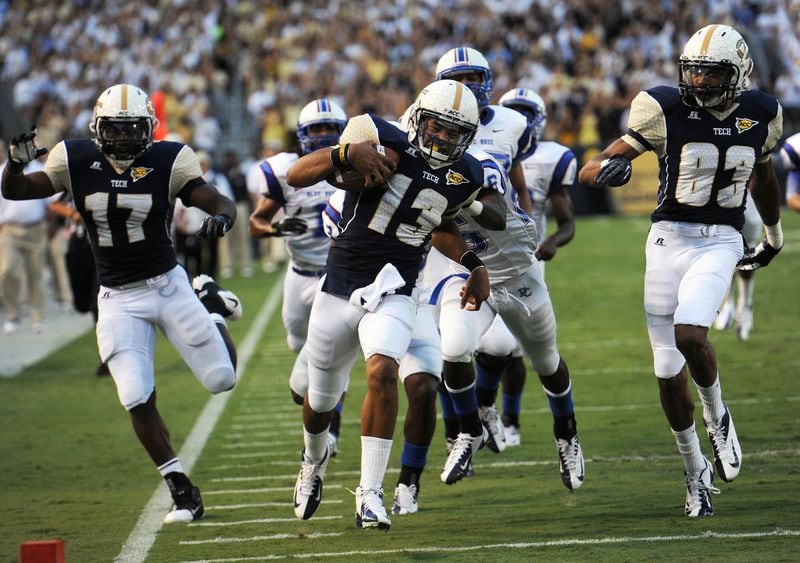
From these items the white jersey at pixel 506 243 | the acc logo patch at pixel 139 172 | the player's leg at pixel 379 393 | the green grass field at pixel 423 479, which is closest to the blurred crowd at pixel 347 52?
the green grass field at pixel 423 479

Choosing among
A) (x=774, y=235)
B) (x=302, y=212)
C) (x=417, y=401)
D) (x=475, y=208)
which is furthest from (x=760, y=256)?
(x=302, y=212)

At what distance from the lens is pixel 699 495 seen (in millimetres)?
5844

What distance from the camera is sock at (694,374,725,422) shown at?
5980 millimetres

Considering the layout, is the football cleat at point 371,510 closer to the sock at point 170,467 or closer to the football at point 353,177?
the sock at point 170,467

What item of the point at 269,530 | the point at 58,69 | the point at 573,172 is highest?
the point at 573,172

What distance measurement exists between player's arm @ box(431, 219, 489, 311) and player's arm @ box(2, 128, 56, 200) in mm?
1781

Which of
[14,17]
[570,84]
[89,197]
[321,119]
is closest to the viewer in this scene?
[89,197]

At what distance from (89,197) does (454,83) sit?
5.81 feet

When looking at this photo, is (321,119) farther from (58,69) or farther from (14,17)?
(14,17)

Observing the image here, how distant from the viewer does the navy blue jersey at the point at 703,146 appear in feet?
19.7

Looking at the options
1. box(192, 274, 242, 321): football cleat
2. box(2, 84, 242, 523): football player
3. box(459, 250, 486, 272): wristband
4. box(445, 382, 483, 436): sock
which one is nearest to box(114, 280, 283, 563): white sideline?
box(2, 84, 242, 523): football player

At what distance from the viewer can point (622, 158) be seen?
5.83 m

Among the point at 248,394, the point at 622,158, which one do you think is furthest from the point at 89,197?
the point at 248,394

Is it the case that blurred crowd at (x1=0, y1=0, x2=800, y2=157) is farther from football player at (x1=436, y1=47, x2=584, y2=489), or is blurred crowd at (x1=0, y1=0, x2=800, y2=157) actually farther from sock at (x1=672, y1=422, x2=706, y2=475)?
sock at (x1=672, y1=422, x2=706, y2=475)
